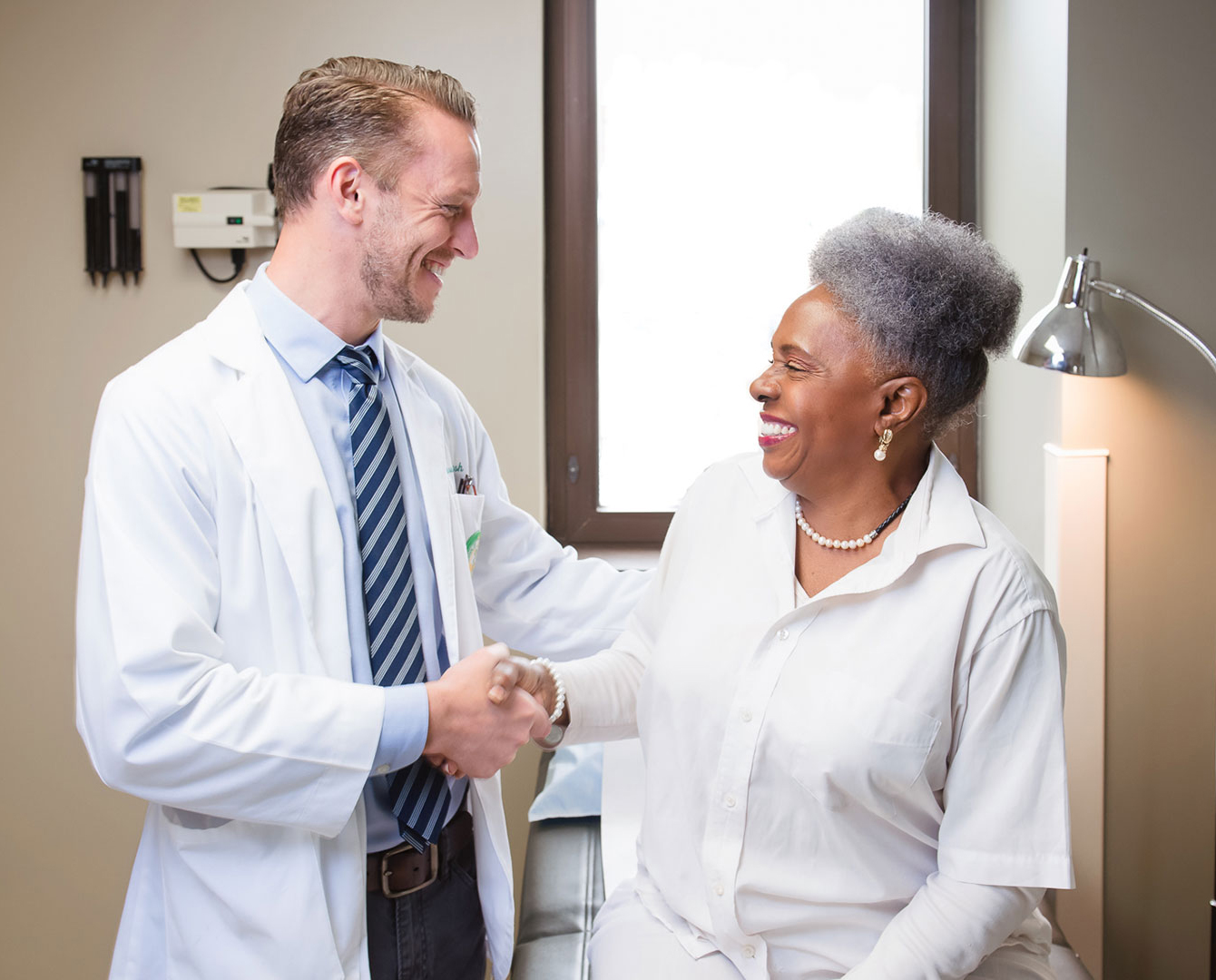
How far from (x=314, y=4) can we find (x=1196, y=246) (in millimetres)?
1956

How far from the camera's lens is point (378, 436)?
1.43 metres

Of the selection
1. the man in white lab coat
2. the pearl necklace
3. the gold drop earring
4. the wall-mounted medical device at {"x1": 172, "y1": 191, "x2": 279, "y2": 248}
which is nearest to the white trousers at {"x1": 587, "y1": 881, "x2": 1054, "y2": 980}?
the man in white lab coat

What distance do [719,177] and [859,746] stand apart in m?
1.85

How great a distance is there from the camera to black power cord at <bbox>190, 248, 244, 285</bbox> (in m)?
2.52

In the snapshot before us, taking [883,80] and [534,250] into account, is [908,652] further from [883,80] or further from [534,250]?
[883,80]

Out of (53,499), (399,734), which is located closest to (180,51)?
(53,499)

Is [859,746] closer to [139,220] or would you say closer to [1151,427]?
[1151,427]

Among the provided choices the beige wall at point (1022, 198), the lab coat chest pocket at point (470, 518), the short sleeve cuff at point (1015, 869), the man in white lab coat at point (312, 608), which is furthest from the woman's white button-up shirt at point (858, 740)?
the beige wall at point (1022, 198)

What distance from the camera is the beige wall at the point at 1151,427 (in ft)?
6.44

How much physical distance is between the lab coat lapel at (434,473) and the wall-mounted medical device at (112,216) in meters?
1.24

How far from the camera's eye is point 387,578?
138 centimetres

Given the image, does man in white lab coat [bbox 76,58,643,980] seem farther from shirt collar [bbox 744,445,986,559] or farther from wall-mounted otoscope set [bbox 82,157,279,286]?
wall-mounted otoscope set [bbox 82,157,279,286]

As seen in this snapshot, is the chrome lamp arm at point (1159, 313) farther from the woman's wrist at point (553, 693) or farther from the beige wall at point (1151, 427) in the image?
the woman's wrist at point (553, 693)

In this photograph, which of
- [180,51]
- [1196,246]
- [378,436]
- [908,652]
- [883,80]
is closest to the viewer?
[908,652]
